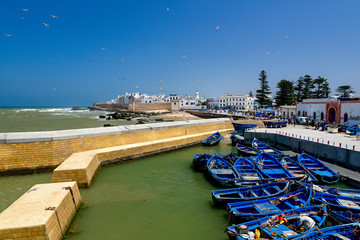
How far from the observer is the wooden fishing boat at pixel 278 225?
19.2 ft

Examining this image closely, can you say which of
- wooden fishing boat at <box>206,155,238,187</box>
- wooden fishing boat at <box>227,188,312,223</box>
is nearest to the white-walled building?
wooden fishing boat at <box>206,155,238,187</box>

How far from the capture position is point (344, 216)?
7117 mm

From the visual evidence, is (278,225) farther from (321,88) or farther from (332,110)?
(321,88)

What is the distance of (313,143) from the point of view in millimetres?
15688

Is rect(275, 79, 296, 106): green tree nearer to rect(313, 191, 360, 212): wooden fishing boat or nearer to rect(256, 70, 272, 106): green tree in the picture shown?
rect(256, 70, 272, 106): green tree

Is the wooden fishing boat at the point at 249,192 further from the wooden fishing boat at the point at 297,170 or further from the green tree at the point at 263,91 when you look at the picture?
the green tree at the point at 263,91

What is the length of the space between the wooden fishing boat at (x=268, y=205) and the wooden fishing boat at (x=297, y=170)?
2.43 metres

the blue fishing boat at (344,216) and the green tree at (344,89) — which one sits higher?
the green tree at (344,89)

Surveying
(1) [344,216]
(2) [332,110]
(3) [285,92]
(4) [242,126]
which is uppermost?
(3) [285,92]

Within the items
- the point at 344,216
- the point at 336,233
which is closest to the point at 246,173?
the point at 344,216

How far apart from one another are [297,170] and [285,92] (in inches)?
1890

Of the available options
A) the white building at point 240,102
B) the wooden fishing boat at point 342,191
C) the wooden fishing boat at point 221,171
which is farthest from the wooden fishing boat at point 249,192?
the white building at point 240,102

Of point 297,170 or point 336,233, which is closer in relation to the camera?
point 336,233

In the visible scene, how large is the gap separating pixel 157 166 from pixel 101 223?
23.6 ft
